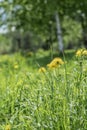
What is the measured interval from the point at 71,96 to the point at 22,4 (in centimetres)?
1766

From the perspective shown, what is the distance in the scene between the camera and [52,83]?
3156mm

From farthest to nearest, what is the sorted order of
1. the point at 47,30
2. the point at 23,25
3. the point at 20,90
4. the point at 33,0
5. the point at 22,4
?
1. the point at 47,30
2. the point at 23,25
3. the point at 22,4
4. the point at 33,0
5. the point at 20,90

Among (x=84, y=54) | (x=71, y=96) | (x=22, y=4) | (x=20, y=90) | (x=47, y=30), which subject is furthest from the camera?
(x=47, y=30)

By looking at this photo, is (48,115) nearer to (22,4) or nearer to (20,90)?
(20,90)

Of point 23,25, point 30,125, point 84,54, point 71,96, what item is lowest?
point 30,125

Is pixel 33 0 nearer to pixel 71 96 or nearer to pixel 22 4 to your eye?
pixel 22 4

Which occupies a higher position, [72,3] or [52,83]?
[72,3]

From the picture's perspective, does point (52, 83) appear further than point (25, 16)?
No

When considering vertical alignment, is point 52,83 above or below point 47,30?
below

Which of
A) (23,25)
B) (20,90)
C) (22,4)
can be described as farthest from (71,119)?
(23,25)

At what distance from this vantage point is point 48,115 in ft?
9.32

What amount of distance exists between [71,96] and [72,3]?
1666 centimetres

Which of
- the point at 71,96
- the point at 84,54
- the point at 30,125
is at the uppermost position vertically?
the point at 84,54

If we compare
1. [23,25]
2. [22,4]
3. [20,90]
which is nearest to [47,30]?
[23,25]
